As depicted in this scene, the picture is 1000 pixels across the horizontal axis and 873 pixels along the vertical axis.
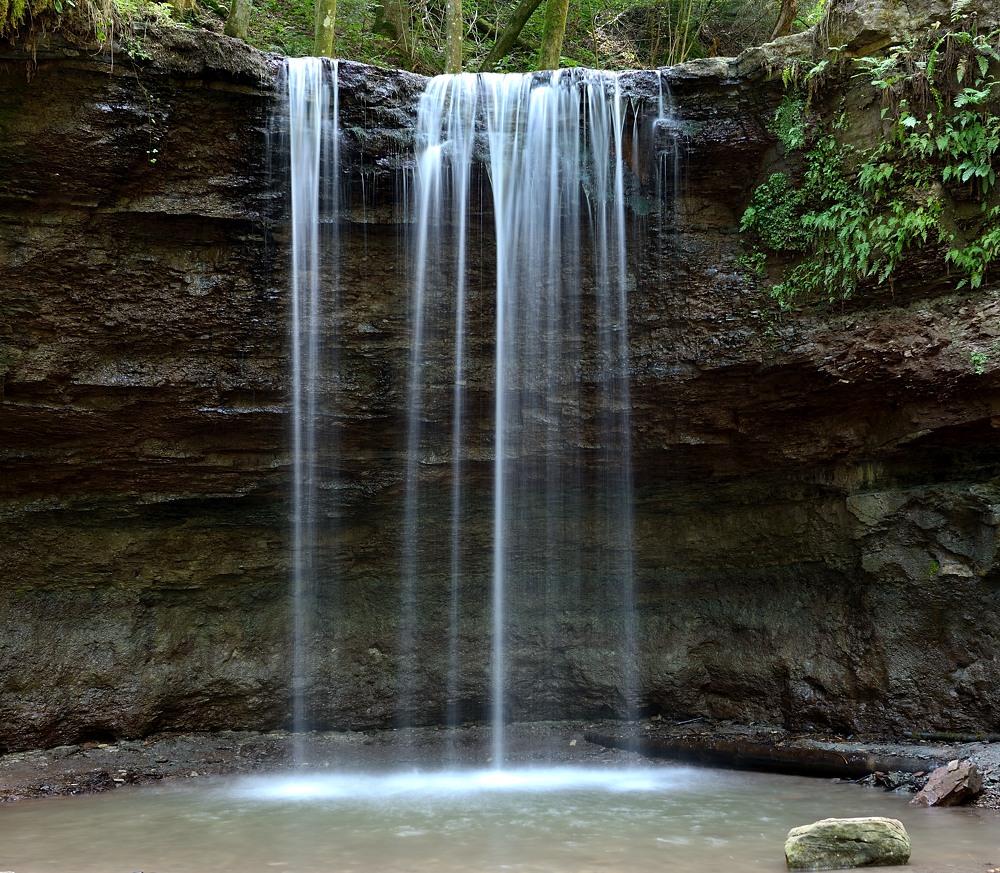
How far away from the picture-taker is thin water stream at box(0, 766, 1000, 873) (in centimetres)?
487

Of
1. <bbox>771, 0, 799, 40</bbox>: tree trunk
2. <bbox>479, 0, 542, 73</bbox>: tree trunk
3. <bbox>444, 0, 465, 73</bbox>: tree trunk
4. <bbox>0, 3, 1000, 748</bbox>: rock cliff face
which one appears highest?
<bbox>479, 0, 542, 73</bbox>: tree trunk

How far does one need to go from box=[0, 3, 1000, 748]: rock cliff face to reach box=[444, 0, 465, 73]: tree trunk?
279cm

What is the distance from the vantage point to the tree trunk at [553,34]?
1112cm

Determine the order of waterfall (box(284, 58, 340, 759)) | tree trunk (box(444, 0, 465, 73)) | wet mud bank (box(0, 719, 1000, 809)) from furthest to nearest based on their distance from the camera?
tree trunk (box(444, 0, 465, 73)), waterfall (box(284, 58, 340, 759)), wet mud bank (box(0, 719, 1000, 809))

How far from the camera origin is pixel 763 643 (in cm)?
895

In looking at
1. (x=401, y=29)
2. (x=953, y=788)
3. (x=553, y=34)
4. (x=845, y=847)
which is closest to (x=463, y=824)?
(x=845, y=847)

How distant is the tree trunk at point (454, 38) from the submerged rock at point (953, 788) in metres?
8.96

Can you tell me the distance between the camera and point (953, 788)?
19.7ft

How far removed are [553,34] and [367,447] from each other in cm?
621

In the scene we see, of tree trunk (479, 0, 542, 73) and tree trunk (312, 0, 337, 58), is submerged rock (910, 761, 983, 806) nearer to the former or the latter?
tree trunk (312, 0, 337, 58)

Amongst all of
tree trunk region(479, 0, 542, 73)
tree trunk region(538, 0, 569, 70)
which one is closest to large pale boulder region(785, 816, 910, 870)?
tree trunk region(538, 0, 569, 70)

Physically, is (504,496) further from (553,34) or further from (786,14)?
(786,14)

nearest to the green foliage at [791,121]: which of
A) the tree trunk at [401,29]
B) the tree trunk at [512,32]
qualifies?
the tree trunk at [512,32]

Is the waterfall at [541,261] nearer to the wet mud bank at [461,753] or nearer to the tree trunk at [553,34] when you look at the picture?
the wet mud bank at [461,753]
